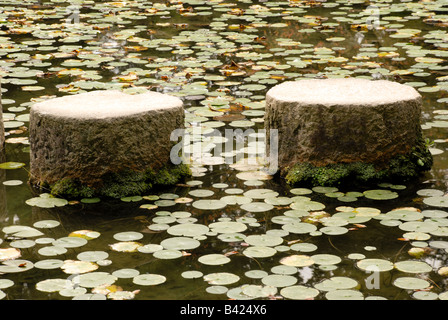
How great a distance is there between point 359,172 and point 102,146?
134 cm

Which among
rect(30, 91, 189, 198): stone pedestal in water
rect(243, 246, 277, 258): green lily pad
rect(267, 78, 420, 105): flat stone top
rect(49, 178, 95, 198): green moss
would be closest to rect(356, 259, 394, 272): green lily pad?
rect(243, 246, 277, 258): green lily pad

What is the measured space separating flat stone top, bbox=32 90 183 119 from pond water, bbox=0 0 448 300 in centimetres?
44

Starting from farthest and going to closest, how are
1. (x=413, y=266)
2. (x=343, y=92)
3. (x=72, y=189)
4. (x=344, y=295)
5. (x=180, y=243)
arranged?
(x=343, y=92) < (x=72, y=189) < (x=180, y=243) < (x=413, y=266) < (x=344, y=295)

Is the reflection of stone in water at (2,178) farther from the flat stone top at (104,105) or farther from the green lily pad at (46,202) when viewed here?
the flat stone top at (104,105)

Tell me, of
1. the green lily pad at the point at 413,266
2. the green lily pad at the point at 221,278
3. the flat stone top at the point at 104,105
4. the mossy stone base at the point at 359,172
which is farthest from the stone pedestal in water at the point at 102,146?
the green lily pad at the point at 413,266

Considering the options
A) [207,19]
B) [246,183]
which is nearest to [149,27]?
[207,19]

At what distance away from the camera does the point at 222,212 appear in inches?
143

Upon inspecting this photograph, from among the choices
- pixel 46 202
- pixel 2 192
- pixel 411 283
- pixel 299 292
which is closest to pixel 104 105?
pixel 46 202

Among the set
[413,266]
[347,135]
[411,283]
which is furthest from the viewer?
[347,135]

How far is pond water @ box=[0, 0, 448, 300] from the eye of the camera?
9.48 feet

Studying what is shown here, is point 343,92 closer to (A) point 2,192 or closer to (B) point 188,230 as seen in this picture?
(B) point 188,230

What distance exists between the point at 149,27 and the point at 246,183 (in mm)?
4362

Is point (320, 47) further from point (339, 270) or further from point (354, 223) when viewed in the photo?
point (339, 270)

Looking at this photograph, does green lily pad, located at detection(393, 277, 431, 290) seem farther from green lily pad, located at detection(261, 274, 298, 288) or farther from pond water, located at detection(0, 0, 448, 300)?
green lily pad, located at detection(261, 274, 298, 288)
